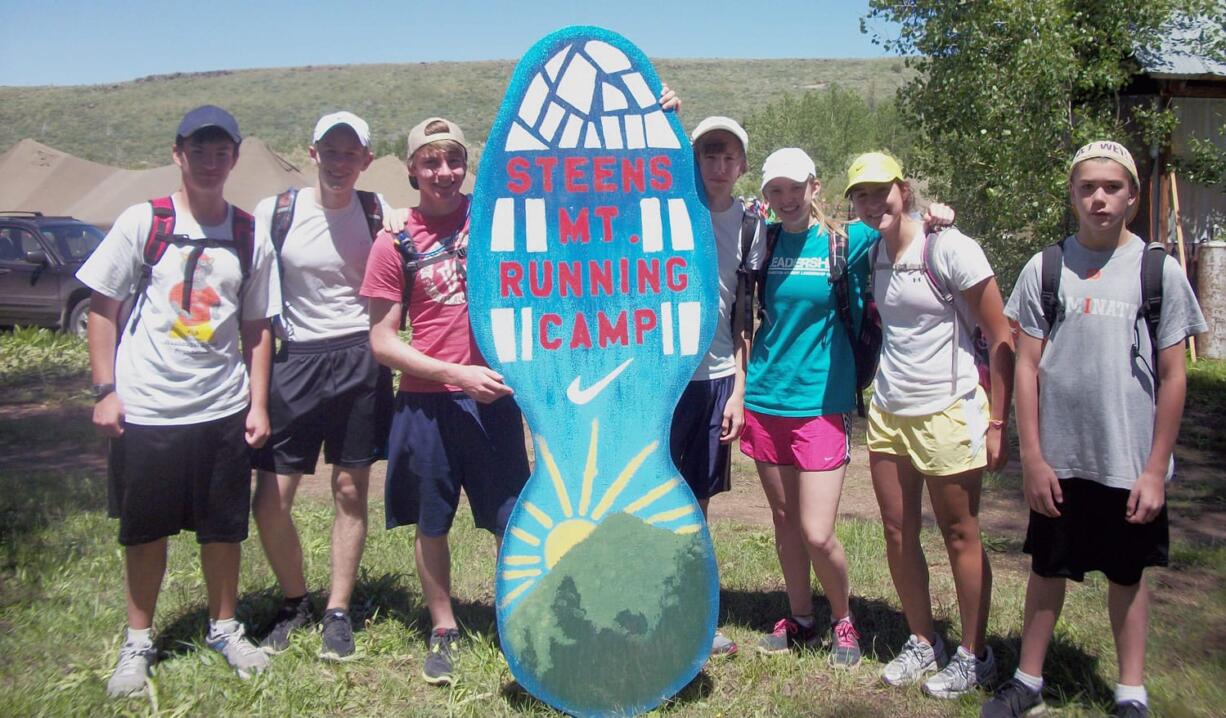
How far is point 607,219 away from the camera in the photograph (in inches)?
130

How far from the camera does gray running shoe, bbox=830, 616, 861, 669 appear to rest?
3559mm

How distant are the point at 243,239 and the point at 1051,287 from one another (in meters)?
2.56

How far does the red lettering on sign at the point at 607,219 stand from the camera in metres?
3.29

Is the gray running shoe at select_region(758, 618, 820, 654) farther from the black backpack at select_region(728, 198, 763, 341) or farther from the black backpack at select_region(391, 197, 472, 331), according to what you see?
the black backpack at select_region(391, 197, 472, 331)

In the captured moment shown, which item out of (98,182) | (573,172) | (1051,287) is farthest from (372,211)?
(98,182)

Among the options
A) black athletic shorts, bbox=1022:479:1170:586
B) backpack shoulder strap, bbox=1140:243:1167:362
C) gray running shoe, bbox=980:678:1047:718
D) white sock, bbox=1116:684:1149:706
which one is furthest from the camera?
gray running shoe, bbox=980:678:1047:718

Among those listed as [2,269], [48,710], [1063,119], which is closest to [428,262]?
[48,710]

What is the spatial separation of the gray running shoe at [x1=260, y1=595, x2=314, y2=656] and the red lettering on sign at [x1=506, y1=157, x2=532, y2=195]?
184cm

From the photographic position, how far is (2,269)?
13.1m

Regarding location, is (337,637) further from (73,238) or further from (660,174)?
(73,238)

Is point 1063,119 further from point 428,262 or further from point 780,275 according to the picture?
point 428,262

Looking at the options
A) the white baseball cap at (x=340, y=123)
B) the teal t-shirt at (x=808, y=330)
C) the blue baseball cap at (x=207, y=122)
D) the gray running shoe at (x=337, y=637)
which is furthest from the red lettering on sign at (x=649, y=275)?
the gray running shoe at (x=337, y=637)

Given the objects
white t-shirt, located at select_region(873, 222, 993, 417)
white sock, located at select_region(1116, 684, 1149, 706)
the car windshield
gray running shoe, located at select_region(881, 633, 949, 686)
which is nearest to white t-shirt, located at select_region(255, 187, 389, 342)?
white t-shirt, located at select_region(873, 222, 993, 417)

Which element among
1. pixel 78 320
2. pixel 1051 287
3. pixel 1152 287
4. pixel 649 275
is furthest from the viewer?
pixel 78 320
